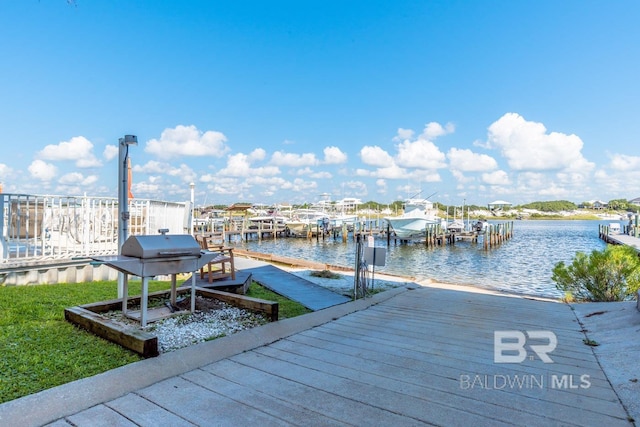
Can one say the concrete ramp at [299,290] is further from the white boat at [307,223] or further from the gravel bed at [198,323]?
the white boat at [307,223]

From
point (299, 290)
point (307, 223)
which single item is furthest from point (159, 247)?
point (307, 223)

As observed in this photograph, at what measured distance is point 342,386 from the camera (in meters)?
2.53

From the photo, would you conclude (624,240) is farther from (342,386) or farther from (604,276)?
(342,386)

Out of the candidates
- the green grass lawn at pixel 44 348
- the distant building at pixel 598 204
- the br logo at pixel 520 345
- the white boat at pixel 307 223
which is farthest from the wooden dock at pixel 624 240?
the distant building at pixel 598 204

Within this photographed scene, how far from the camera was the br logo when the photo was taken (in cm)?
312

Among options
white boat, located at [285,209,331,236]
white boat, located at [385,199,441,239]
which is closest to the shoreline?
white boat, located at [385,199,441,239]

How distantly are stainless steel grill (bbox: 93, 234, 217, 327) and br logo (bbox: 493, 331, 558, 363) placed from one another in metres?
3.10

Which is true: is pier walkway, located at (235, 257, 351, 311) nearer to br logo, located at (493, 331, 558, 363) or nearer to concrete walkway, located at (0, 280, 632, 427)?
concrete walkway, located at (0, 280, 632, 427)

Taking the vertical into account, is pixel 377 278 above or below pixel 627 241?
above

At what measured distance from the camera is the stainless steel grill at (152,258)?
11.9 feet

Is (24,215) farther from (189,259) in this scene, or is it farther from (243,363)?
(243,363)

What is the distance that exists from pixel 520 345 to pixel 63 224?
7.69 metres

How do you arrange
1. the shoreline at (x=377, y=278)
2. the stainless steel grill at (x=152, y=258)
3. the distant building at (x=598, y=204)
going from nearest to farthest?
the stainless steel grill at (x=152, y=258) → the shoreline at (x=377, y=278) → the distant building at (x=598, y=204)

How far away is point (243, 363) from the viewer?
296 cm
